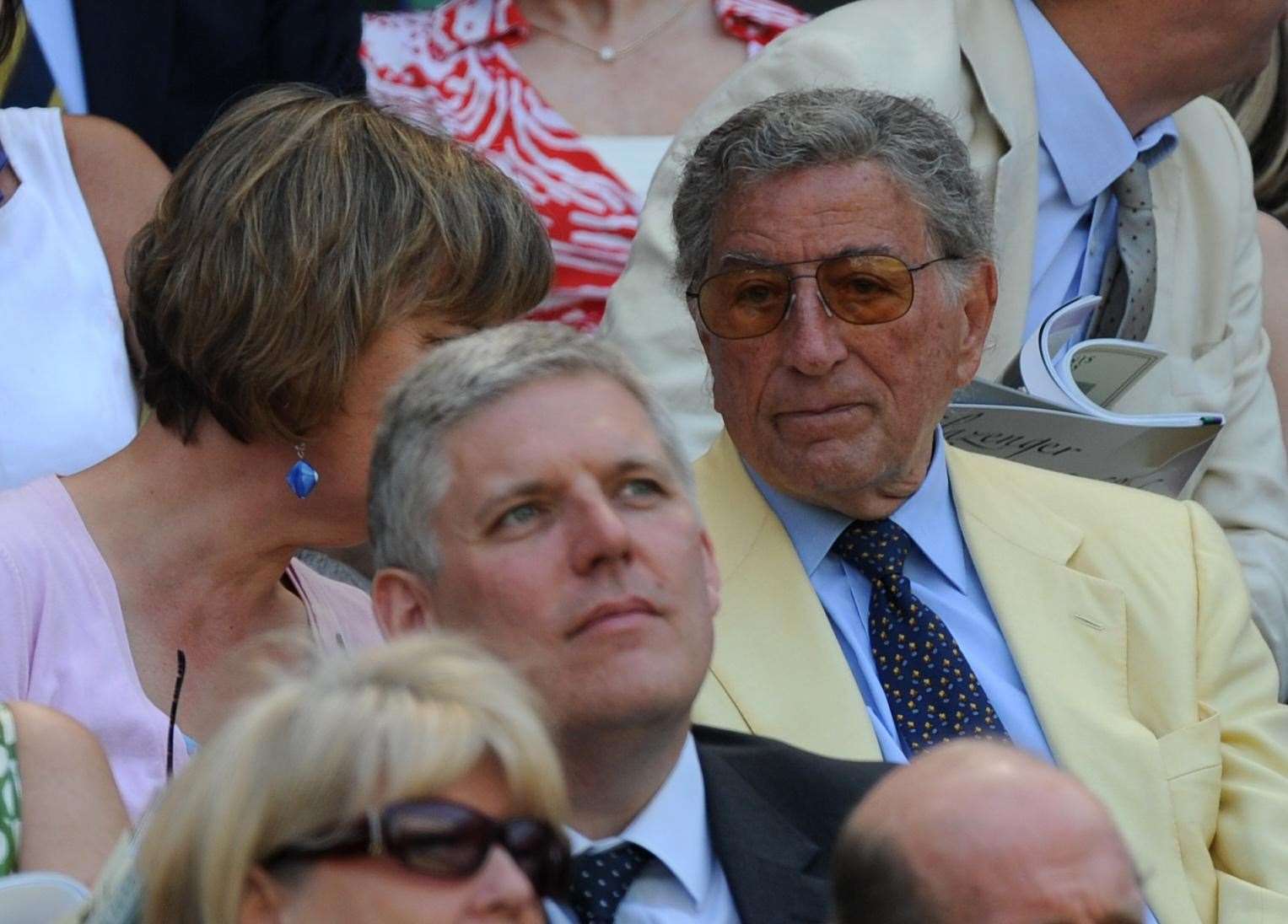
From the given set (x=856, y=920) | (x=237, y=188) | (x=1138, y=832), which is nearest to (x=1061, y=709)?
(x=1138, y=832)

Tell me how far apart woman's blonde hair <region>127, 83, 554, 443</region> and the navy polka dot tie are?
103 cm

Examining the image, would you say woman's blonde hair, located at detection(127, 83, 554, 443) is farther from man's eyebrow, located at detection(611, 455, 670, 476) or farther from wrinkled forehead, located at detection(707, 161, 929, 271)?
man's eyebrow, located at detection(611, 455, 670, 476)

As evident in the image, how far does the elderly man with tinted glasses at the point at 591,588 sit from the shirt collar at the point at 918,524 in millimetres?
738

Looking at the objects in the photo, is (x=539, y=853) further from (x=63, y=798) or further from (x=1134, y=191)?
(x=1134, y=191)

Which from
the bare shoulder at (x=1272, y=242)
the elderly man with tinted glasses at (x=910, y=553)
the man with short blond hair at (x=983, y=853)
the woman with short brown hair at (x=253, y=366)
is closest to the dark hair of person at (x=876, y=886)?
the man with short blond hair at (x=983, y=853)

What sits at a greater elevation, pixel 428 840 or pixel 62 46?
pixel 428 840

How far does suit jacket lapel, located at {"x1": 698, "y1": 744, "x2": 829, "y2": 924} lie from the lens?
8.73 ft

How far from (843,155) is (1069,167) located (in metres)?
0.96

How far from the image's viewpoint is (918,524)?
357cm

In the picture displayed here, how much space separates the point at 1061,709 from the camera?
336 cm

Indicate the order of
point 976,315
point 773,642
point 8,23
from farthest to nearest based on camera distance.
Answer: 1. point 8,23
2. point 976,315
3. point 773,642

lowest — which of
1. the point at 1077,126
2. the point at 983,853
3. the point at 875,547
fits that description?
the point at 875,547

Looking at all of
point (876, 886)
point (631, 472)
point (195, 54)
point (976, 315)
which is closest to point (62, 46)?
point (195, 54)

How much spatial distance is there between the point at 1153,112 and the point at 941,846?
8.71 feet
